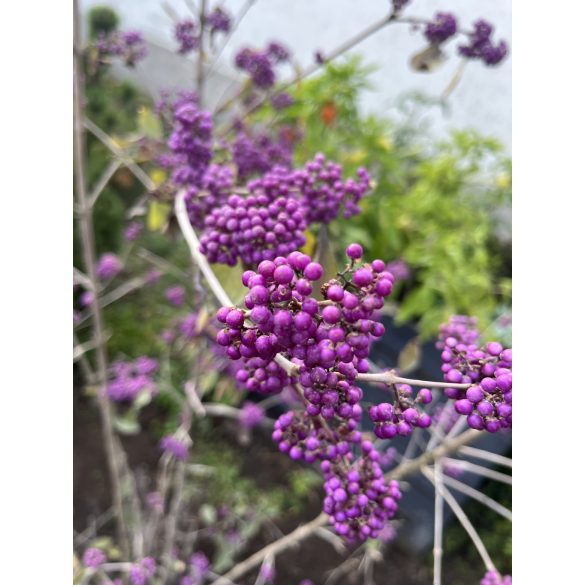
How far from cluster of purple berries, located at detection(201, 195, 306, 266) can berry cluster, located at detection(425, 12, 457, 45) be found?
45 centimetres

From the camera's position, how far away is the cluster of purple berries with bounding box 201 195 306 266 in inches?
17.1

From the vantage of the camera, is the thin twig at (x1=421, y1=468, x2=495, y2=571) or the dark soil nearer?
the thin twig at (x1=421, y1=468, x2=495, y2=571)

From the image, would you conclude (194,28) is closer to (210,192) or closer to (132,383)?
(210,192)

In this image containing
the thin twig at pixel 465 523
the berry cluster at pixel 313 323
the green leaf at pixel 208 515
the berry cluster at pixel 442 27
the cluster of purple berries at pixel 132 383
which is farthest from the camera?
the green leaf at pixel 208 515

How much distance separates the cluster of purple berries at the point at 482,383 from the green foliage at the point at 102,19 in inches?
133

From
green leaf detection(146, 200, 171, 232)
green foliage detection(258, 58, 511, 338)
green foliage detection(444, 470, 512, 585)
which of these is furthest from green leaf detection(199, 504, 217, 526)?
green leaf detection(146, 200, 171, 232)

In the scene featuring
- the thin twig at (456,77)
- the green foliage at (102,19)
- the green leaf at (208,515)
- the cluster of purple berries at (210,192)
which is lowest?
the green leaf at (208,515)

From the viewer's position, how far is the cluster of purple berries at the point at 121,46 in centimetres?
88

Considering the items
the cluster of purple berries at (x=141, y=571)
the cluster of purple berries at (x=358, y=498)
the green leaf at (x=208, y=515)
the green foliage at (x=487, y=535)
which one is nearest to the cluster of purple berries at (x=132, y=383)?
the cluster of purple berries at (x=141, y=571)

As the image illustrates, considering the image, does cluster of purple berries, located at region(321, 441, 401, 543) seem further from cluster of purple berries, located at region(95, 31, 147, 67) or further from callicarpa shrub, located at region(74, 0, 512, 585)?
cluster of purple berries, located at region(95, 31, 147, 67)

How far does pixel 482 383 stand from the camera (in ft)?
1.00

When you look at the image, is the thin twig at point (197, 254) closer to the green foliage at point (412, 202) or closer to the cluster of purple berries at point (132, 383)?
the cluster of purple berries at point (132, 383)

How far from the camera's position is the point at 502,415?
0.30m

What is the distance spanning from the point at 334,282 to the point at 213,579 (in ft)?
4.45
